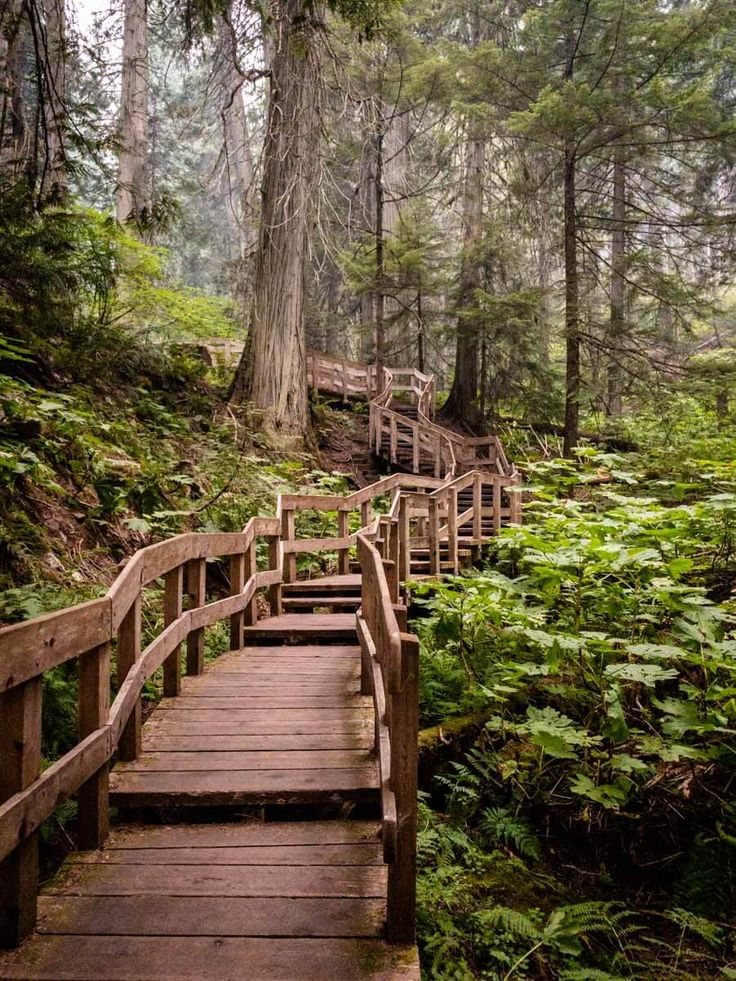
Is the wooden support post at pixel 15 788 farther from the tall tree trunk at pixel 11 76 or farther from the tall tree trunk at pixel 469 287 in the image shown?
the tall tree trunk at pixel 469 287

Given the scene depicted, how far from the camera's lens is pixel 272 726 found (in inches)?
154

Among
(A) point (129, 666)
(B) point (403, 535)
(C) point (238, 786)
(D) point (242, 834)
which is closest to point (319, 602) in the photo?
(B) point (403, 535)

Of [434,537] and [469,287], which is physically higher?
[469,287]

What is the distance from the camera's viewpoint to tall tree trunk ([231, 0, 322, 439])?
1230 centimetres

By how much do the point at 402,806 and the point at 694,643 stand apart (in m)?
3.23

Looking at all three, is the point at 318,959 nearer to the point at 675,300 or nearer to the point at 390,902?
the point at 390,902

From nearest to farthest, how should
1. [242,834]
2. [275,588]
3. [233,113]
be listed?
[242,834] < [275,588] < [233,113]

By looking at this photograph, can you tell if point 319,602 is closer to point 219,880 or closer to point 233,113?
point 219,880

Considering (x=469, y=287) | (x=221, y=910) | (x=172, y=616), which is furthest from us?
(x=469, y=287)

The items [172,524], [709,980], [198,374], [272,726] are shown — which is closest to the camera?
[709,980]

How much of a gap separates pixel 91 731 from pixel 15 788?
65cm

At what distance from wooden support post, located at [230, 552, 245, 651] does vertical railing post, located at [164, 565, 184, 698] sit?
1.35m

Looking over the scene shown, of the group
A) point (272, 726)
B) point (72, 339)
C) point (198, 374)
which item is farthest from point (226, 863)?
point (198, 374)

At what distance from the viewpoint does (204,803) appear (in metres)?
3.05
